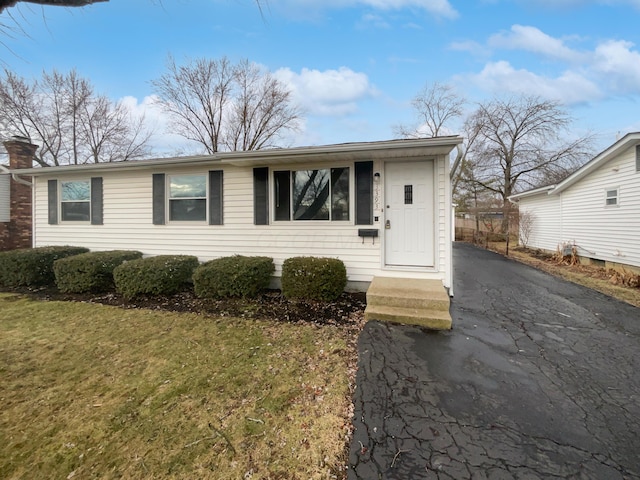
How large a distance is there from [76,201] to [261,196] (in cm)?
539

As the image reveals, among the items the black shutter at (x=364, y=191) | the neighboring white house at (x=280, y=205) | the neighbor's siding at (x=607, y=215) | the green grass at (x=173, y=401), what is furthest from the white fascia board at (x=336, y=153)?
the neighbor's siding at (x=607, y=215)

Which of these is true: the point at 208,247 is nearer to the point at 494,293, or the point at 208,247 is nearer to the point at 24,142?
the point at 494,293

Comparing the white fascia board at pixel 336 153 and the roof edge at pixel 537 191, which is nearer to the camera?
the white fascia board at pixel 336 153

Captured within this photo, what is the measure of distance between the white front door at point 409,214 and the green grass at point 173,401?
7.34 ft

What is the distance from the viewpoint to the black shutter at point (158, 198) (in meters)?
6.53

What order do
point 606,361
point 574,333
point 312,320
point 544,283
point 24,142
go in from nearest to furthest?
point 606,361
point 574,333
point 312,320
point 544,283
point 24,142

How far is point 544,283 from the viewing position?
661 cm

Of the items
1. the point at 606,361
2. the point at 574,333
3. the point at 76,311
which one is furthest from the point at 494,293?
the point at 76,311

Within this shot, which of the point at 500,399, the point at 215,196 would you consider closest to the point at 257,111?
the point at 215,196

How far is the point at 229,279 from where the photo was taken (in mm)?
5051

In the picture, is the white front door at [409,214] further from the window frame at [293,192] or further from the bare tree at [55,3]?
the bare tree at [55,3]

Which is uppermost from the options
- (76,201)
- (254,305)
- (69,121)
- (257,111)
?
(257,111)

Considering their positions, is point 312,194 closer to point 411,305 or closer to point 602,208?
point 411,305

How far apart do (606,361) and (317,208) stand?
448 cm
